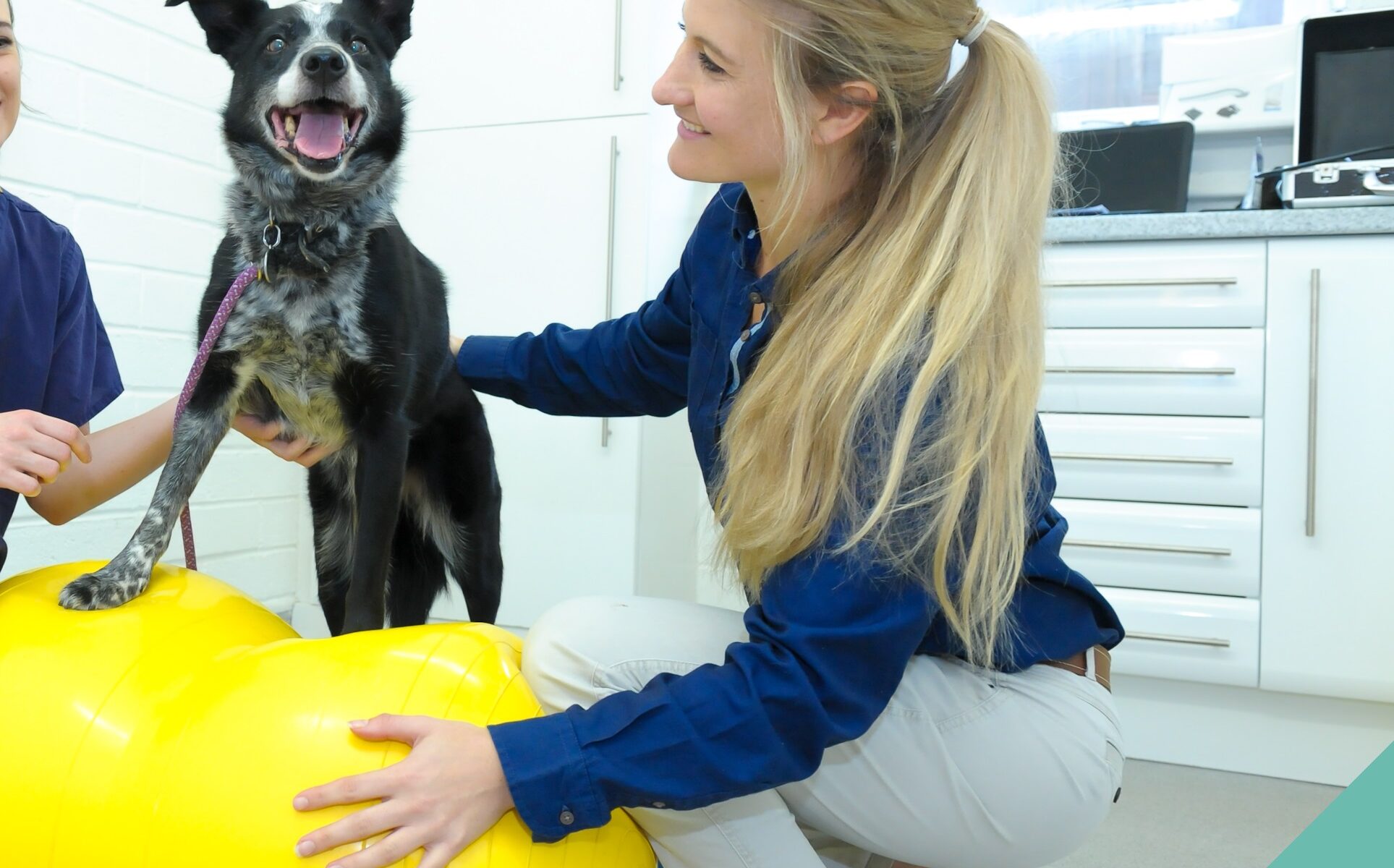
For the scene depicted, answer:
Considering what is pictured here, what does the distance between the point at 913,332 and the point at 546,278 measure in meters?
1.75

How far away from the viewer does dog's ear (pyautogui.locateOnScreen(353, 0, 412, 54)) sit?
125cm

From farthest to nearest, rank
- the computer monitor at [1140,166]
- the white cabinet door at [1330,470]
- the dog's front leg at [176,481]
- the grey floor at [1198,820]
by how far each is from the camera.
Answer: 1. the computer monitor at [1140,166]
2. the white cabinet door at [1330,470]
3. the grey floor at [1198,820]
4. the dog's front leg at [176,481]

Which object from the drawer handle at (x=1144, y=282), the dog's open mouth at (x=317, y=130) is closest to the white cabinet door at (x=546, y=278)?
the drawer handle at (x=1144, y=282)

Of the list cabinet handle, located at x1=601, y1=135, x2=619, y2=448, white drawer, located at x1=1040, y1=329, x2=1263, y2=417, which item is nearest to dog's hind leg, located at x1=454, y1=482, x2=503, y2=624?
cabinet handle, located at x1=601, y1=135, x2=619, y2=448

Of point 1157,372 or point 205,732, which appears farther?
point 1157,372

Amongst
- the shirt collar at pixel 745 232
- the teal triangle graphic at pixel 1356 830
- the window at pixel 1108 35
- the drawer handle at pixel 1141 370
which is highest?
the window at pixel 1108 35

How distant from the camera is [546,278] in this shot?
2525mm

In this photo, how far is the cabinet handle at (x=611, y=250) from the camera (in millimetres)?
2439

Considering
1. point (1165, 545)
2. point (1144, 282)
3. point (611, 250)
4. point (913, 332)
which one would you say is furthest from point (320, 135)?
point (1165, 545)

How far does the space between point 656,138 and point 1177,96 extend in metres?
1.47

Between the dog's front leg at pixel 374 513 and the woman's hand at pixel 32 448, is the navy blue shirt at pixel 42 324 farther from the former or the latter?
the dog's front leg at pixel 374 513

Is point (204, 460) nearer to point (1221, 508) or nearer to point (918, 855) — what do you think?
point (918, 855)

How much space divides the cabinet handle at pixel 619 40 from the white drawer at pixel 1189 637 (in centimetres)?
161

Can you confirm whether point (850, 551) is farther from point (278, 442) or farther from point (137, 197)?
point (137, 197)
